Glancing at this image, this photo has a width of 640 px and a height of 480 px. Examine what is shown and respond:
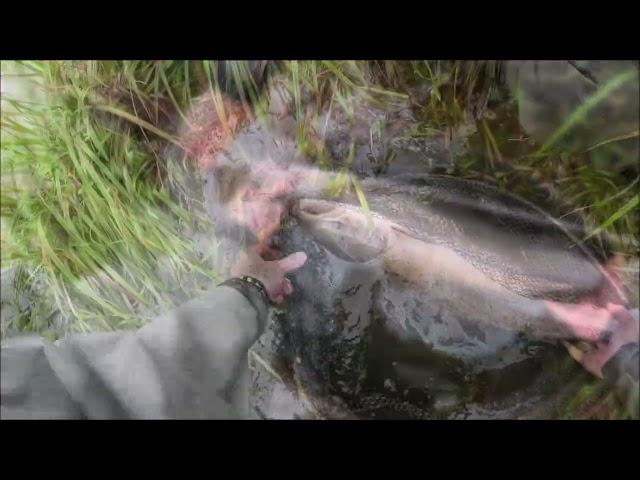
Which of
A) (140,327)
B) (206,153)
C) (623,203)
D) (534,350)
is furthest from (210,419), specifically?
(623,203)

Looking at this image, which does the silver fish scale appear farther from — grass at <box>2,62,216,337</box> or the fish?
A: grass at <box>2,62,216,337</box>

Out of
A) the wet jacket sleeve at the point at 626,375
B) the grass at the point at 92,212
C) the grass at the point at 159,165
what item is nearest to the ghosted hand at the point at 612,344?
the wet jacket sleeve at the point at 626,375

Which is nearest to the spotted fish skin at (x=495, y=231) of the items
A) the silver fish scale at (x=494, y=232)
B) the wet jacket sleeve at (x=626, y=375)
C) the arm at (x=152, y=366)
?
the silver fish scale at (x=494, y=232)

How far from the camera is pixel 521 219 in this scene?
1.11 metres

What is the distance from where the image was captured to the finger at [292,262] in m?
1.10

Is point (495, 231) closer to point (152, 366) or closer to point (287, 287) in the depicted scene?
point (287, 287)

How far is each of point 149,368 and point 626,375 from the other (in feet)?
3.25

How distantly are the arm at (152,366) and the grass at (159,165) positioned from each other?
43 mm

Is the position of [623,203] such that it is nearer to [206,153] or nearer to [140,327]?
[206,153]

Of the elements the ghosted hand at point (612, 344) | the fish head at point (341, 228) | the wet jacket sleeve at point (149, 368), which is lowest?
the wet jacket sleeve at point (149, 368)

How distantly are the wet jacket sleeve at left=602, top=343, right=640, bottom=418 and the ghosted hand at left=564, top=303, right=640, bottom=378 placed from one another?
1 cm

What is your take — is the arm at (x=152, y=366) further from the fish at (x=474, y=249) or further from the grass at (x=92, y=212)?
the fish at (x=474, y=249)

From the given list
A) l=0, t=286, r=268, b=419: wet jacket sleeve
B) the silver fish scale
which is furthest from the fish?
l=0, t=286, r=268, b=419: wet jacket sleeve

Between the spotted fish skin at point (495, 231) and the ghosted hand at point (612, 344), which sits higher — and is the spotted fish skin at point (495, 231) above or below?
above
